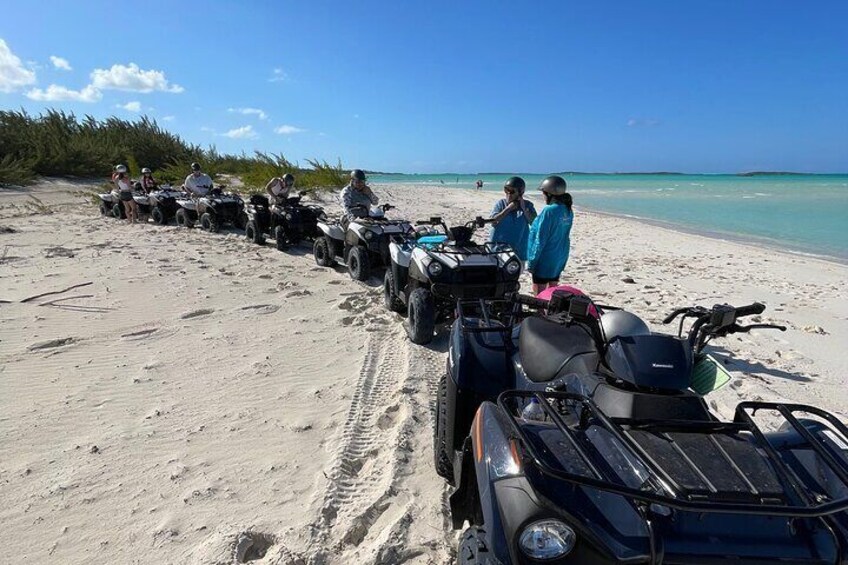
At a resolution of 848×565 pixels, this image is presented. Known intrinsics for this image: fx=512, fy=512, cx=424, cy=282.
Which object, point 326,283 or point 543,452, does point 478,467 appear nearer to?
point 543,452

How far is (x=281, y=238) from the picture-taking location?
30.8ft

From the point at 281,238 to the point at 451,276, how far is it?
5.59 m

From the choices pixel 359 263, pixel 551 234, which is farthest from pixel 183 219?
pixel 551 234

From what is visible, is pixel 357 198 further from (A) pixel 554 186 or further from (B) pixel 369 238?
→ (A) pixel 554 186

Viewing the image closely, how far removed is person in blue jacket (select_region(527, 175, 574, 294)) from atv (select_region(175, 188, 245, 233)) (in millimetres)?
8434

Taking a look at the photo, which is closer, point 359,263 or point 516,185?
point 516,185

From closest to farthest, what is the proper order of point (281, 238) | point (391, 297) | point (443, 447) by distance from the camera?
point (443, 447) < point (391, 297) < point (281, 238)

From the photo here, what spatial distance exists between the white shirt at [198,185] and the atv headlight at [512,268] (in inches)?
369

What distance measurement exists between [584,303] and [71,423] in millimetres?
3237

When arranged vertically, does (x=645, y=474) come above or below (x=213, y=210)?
above

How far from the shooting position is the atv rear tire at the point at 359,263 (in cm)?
684

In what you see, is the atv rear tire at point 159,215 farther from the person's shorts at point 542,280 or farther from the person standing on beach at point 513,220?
the person's shorts at point 542,280

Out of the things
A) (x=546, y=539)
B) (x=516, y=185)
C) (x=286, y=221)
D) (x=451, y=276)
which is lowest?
(x=286, y=221)

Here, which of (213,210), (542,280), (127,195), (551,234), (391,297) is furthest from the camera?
(127,195)
